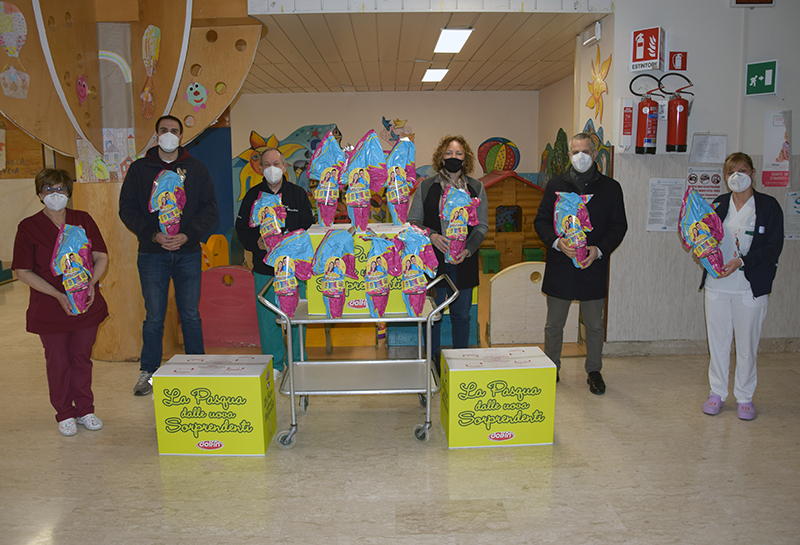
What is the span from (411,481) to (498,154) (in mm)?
7111

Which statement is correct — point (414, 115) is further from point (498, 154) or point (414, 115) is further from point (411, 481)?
point (411, 481)

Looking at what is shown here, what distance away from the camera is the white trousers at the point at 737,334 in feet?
10.4

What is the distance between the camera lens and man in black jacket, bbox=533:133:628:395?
3459mm

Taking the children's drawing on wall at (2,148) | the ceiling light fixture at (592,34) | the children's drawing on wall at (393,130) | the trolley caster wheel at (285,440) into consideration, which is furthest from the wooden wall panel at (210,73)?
the children's drawing on wall at (2,148)

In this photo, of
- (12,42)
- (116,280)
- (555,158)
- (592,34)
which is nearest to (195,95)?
(12,42)

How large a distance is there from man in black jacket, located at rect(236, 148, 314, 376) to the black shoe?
2.10 metres

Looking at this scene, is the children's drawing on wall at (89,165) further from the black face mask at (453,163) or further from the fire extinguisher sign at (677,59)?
the fire extinguisher sign at (677,59)

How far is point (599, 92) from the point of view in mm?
4406

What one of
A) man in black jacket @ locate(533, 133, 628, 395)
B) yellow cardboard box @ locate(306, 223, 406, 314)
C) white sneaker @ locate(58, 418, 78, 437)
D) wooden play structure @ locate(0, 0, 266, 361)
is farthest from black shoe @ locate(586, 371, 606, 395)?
wooden play structure @ locate(0, 0, 266, 361)

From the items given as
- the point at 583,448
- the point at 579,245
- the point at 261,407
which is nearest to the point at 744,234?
the point at 579,245

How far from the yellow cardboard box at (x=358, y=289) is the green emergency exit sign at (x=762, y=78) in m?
3.13

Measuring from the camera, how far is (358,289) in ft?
9.49

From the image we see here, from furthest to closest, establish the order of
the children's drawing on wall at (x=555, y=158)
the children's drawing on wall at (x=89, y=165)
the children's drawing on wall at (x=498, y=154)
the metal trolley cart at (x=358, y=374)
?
the children's drawing on wall at (x=498, y=154) < the children's drawing on wall at (x=555, y=158) < the children's drawing on wall at (x=89, y=165) < the metal trolley cart at (x=358, y=374)

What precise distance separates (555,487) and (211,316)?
124 inches
